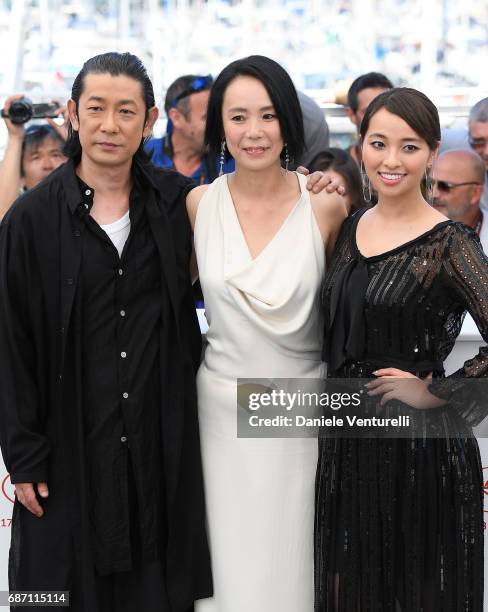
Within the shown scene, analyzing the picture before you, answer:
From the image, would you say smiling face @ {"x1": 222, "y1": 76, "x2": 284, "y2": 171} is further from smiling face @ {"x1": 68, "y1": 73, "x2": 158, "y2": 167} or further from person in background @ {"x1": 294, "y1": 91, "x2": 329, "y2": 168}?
person in background @ {"x1": 294, "y1": 91, "x2": 329, "y2": 168}

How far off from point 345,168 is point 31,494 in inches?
77.8

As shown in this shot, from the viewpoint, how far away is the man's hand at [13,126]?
4.68 metres

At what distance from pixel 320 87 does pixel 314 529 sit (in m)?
4.85

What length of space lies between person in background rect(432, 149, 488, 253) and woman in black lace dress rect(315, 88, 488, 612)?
182cm

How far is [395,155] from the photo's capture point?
2508 millimetres

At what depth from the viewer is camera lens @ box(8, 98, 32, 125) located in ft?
15.4

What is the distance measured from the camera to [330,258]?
276 cm

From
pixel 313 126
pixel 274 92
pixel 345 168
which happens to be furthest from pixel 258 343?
pixel 313 126

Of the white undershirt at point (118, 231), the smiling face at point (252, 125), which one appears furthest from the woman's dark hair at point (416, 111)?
the white undershirt at point (118, 231)

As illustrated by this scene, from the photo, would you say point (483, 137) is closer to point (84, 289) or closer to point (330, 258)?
point (330, 258)

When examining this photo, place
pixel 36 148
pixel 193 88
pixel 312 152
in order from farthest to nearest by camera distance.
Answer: pixel 193 88
pixel 36 148
pixel 312 152

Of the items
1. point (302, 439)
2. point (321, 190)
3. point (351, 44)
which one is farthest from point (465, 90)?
point (302, 439)

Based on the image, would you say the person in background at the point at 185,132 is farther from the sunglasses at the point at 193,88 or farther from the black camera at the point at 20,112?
the black camera at the point at 20,112

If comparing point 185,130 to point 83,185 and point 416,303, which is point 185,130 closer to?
point 83,185
